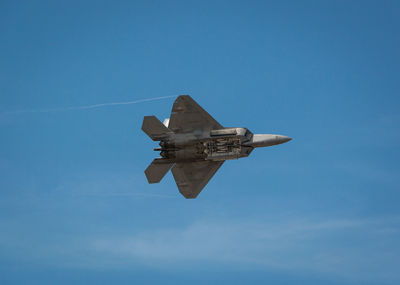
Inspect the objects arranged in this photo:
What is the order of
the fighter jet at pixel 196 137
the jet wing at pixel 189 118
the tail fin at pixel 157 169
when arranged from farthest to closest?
the tail fin at pixel 157 169 < the jet wing at pixel 189 118 < the fighter jet at pixel 196 137

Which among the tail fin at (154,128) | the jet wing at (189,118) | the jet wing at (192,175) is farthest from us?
the jet wing at (192,175)

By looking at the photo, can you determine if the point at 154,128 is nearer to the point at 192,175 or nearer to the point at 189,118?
the point at 189,118

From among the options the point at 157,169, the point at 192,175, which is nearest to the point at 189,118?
the point at 192,175

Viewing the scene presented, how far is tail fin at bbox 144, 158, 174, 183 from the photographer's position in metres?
70.7

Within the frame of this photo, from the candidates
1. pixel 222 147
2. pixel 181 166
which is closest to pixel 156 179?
pixel 181 166

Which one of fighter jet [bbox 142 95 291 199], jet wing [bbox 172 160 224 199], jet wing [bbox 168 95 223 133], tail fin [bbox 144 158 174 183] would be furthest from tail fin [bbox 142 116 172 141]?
jet wing [bbox 172 160 224 199]

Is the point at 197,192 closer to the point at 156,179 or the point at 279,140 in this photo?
the point at 156,179

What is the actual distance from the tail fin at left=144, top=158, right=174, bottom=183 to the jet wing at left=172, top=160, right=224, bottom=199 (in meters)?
0.81

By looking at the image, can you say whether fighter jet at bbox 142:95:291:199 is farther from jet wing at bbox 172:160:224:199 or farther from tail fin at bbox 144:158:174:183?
jet wing at bbox 172:160:224:199

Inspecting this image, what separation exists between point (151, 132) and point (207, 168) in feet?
22.5

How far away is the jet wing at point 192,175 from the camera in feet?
233

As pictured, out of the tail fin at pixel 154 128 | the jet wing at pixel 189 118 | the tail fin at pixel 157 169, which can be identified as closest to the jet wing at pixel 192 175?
the tail fin at pixel 157 169

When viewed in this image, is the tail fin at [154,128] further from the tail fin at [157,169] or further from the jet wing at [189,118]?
the tail fin at [157,169]

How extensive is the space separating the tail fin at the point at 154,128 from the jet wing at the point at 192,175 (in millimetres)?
3648
